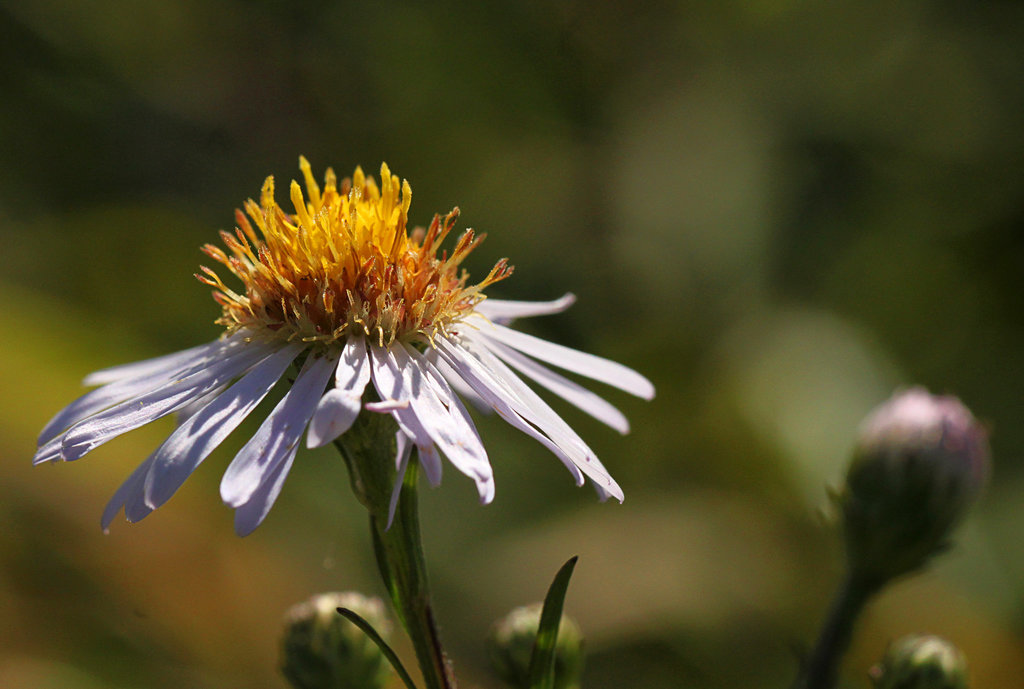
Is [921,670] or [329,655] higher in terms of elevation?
[329,655]

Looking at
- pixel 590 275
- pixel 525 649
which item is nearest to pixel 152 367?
→ pixel 525 649

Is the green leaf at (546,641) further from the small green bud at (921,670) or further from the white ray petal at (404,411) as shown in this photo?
the small green bud at (921,670)

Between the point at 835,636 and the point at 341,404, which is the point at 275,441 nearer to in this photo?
the point at 341,404

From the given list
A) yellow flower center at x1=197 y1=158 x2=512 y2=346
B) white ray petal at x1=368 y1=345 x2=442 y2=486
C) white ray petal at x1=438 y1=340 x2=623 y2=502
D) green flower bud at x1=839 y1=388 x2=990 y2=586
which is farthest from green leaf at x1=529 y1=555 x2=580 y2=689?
green flower bud at x1=839 y1=388 x2=990 y2=586

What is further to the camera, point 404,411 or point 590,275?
point 590,275

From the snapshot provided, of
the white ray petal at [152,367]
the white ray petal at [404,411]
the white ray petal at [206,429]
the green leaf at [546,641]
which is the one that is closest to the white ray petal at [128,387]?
the white ray petal at [152,367]

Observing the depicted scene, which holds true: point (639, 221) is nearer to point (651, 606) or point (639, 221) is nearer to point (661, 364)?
point (661, 364)

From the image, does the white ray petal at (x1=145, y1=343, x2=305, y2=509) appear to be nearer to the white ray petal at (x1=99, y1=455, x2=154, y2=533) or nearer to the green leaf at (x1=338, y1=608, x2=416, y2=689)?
the white ray petal at (x1=99, y1=455, x2=154, y2=533)
